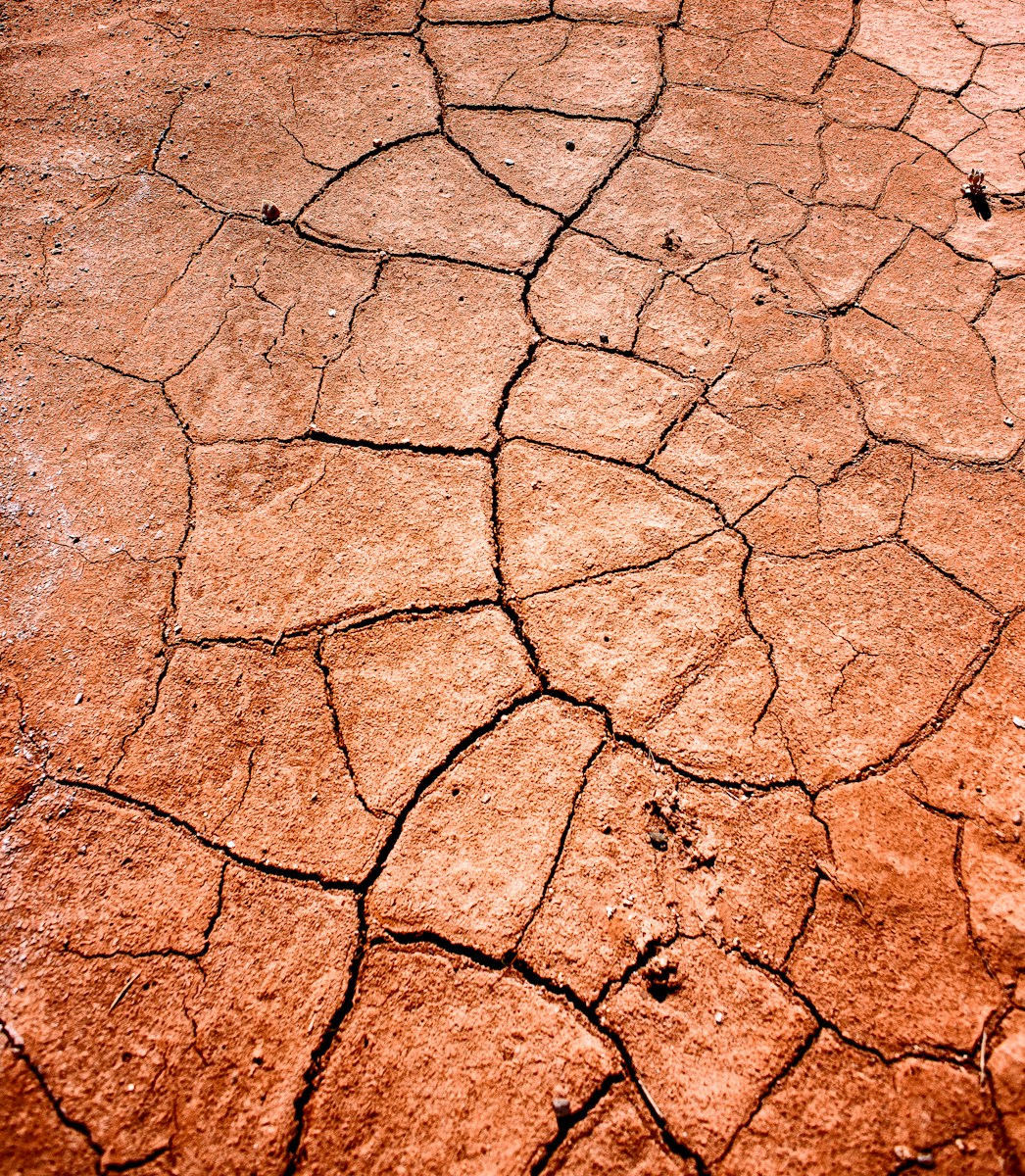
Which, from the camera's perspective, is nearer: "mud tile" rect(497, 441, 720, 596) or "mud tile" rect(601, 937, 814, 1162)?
"mud tile" rect(601, 937, 814, 1162)

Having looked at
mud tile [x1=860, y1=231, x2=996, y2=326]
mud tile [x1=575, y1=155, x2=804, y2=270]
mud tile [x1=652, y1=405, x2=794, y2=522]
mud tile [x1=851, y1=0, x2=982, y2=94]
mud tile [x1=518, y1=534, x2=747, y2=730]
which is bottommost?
mud tile [x1=518, y1=534, x2=747, y2=730]

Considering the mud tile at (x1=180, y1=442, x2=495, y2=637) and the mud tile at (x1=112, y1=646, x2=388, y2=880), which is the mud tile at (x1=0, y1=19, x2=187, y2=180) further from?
the mud tile at (x1=112, y1=646, x2=388, y2=880)

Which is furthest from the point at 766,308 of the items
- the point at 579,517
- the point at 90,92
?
the point at 90,92

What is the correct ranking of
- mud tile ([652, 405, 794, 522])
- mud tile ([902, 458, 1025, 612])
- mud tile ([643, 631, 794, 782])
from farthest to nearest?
mud tile ([652, 405, 794, 522]) < mud tile ([902, 458, 1025, 612]) < mud tile ([643, 631, 794, 782])

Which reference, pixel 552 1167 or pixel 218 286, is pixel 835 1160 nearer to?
pixel 552 1167

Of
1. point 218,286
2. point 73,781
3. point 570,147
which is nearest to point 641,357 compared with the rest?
point 570,147

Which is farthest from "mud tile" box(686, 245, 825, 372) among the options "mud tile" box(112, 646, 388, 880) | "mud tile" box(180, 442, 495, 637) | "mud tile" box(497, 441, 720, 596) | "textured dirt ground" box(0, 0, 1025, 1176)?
"mud tile" box(112, 646, 388, 880)
